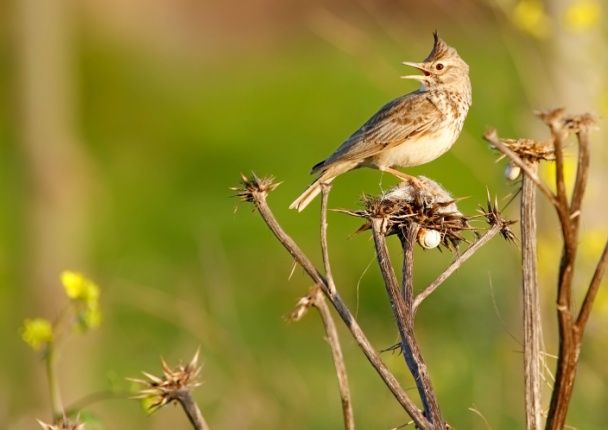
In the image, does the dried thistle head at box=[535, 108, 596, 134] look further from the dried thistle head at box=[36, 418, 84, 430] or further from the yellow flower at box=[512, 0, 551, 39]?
the yellow flower at box=[512, 0, 551, 39]

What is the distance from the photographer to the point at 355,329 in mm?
2404

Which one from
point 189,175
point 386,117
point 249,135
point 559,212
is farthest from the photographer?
point 249,135

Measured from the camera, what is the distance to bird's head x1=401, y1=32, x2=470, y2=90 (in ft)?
13.6

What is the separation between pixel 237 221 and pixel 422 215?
13118 mm

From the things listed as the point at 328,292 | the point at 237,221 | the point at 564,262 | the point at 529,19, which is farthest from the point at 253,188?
the point at 237,221

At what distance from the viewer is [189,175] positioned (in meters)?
18.0

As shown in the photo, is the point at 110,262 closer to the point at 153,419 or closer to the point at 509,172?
the point at 153,419

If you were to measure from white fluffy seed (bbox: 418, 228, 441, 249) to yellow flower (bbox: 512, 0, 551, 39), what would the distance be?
11.1ft

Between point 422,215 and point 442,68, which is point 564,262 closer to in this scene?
point 422,215

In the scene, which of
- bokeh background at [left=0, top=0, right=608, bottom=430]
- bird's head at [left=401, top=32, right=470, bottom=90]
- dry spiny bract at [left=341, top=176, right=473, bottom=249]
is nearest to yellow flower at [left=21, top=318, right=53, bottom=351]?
bokeh background at [left=0, top=0, right=608, bottom=430]

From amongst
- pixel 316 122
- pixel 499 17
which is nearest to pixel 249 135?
pixel 316 122

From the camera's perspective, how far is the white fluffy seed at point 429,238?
2.64 meters

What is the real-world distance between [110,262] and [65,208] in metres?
5.43

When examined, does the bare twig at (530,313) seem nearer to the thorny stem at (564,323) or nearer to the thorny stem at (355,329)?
the thorny stem at (564,323)
